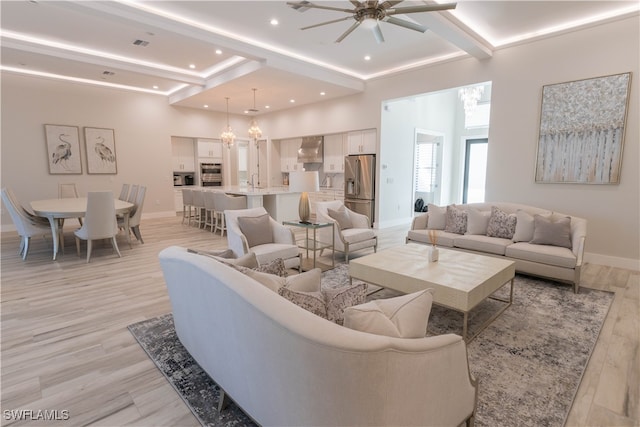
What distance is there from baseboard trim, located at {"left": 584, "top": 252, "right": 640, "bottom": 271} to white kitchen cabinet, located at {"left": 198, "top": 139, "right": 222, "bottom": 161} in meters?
9.28

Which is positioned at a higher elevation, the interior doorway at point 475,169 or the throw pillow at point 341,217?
the interior doorway at point 475,169

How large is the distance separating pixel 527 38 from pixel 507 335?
4.65 metres

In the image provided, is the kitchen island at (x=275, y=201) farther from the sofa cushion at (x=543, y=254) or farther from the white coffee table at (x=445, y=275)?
the sofa cushion at (x=543, y=254)

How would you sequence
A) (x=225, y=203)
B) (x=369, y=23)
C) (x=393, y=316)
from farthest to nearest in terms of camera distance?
(x=225, y=203) → (x=369, y=23) → (x=393, y=316)

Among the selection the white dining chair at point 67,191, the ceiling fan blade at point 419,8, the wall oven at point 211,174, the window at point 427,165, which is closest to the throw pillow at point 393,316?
the ceiling fan blade at point 419,8

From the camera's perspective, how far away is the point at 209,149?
32.2 ft

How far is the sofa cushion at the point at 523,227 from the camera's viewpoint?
4.14 m

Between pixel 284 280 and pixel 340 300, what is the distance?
0.39 meters

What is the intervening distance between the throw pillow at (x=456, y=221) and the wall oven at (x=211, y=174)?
7.45 meters

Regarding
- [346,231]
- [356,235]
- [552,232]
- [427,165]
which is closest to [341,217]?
[346,231]

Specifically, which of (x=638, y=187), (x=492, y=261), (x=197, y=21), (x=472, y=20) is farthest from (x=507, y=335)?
(x=197, y=21)

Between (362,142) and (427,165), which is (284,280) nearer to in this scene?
(362,142)

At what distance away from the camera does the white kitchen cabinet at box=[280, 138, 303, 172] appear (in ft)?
31.6

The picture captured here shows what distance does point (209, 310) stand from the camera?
1.64 m
